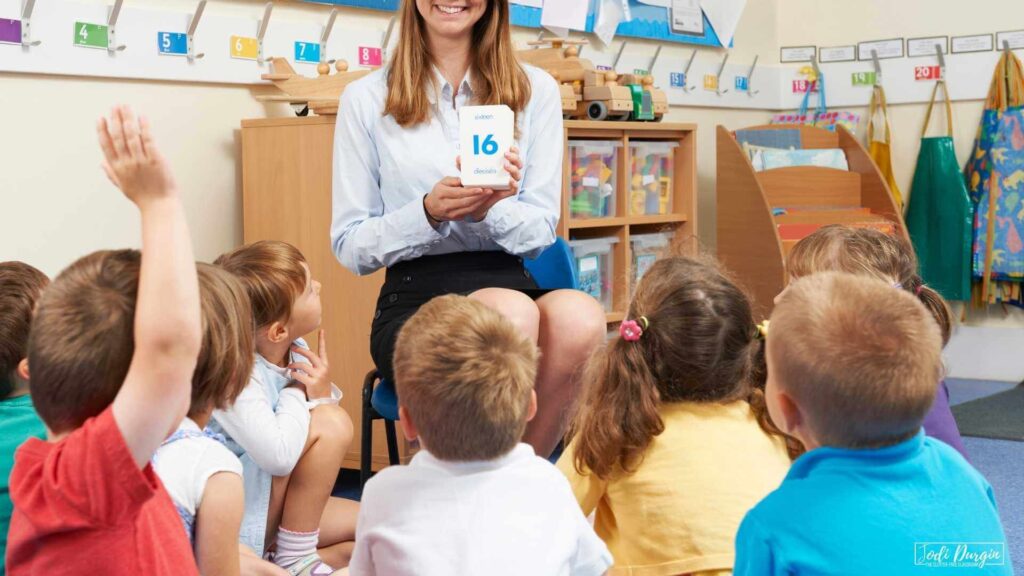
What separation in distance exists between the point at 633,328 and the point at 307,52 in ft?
5.61

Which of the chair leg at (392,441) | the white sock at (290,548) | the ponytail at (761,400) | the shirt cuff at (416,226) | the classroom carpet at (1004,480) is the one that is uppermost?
the shirt cuff at (416,226)

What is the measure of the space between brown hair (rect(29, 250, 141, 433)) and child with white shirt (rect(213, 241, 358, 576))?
0.88 meters

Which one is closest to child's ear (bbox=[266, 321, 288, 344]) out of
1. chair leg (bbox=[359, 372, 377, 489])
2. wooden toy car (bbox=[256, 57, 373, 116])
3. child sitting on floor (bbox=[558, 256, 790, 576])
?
chair leg (bbox=[359, 372, 377, 489])

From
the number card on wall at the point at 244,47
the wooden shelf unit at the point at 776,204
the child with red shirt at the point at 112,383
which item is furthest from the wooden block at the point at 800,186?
the child with red shirt at the point at 112,383

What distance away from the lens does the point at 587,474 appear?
1567 mm

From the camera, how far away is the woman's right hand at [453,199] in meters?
2.09

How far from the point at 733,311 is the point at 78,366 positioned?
91cm

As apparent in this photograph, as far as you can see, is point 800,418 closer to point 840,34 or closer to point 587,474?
point 587,474

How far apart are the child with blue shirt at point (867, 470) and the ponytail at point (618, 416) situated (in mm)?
396

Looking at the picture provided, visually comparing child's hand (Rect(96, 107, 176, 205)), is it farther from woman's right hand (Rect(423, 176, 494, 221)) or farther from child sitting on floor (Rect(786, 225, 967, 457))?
child sitting on floor (Rect(786, 225, 967, 457))

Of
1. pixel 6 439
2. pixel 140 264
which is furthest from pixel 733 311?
pixel 6 439

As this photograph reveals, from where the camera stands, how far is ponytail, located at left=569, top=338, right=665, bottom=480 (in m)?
1.52

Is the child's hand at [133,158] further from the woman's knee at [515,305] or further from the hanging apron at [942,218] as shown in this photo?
the hanging apron at [942,218]

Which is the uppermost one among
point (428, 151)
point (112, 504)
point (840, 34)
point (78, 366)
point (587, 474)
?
point (840, 34)
